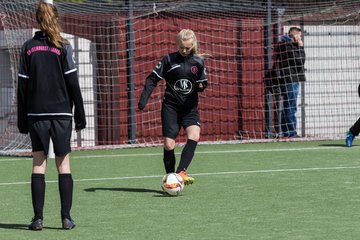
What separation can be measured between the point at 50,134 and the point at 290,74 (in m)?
11.4

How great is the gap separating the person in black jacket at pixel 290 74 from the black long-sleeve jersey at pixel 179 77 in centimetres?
821

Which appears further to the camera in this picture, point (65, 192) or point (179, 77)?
point (179, 77)

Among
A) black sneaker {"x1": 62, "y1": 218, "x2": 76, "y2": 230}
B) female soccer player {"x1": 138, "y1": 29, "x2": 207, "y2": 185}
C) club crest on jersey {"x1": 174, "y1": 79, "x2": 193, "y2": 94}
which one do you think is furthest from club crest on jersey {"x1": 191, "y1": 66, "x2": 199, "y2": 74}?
black sneaker {"x1": 62, "y1": 218, "x2": 76, "y2": 230}

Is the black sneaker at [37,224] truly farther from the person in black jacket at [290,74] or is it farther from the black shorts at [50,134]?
the person in black jacket at [290,74]

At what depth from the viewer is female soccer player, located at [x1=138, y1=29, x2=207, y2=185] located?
36.6 ft

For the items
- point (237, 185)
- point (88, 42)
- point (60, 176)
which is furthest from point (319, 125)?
point (60, 176)

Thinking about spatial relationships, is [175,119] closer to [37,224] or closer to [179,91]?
[179,91]

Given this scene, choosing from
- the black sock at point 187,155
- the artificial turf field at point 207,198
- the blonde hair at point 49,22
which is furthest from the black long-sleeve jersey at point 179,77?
the blonde hair at point 49,22

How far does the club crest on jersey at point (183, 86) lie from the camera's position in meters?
11.2

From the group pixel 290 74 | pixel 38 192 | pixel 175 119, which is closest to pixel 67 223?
pixel 38 192

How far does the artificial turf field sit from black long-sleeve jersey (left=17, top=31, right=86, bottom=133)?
3.01ft

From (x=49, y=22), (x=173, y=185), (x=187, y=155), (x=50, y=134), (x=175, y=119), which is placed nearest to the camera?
(x=49, y=22)

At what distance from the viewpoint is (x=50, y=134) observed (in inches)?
328

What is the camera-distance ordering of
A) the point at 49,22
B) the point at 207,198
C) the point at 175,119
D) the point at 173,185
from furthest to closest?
1. the point at 175,119
2. the point at 173,185
3. the point at 207,198
4. the point at 49,22
